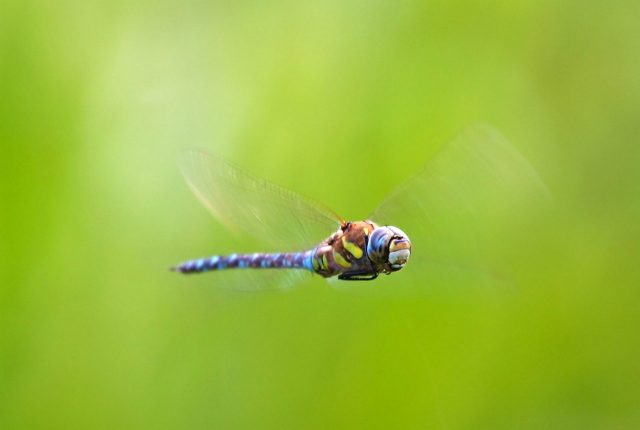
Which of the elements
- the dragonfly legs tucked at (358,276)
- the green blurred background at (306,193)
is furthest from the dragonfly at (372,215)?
the green blurred background at (306,193)

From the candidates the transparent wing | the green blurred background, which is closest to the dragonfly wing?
the transparent wing

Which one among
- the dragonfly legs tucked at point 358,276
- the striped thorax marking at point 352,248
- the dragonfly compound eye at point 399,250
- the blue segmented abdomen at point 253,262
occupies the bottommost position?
the dragonfly compound eye at point 399,250

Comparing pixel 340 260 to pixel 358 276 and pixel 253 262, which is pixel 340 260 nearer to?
pixel 358 276

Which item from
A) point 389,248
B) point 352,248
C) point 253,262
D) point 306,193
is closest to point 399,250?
point 389,248

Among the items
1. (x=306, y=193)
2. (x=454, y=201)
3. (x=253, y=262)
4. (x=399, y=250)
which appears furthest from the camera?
(x=306, y=193)

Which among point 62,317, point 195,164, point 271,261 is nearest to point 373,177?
point 271,261

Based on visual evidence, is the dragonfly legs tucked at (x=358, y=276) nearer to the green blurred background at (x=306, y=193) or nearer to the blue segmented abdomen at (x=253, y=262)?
the blue segmented abdomen at (x=253, y=262)
